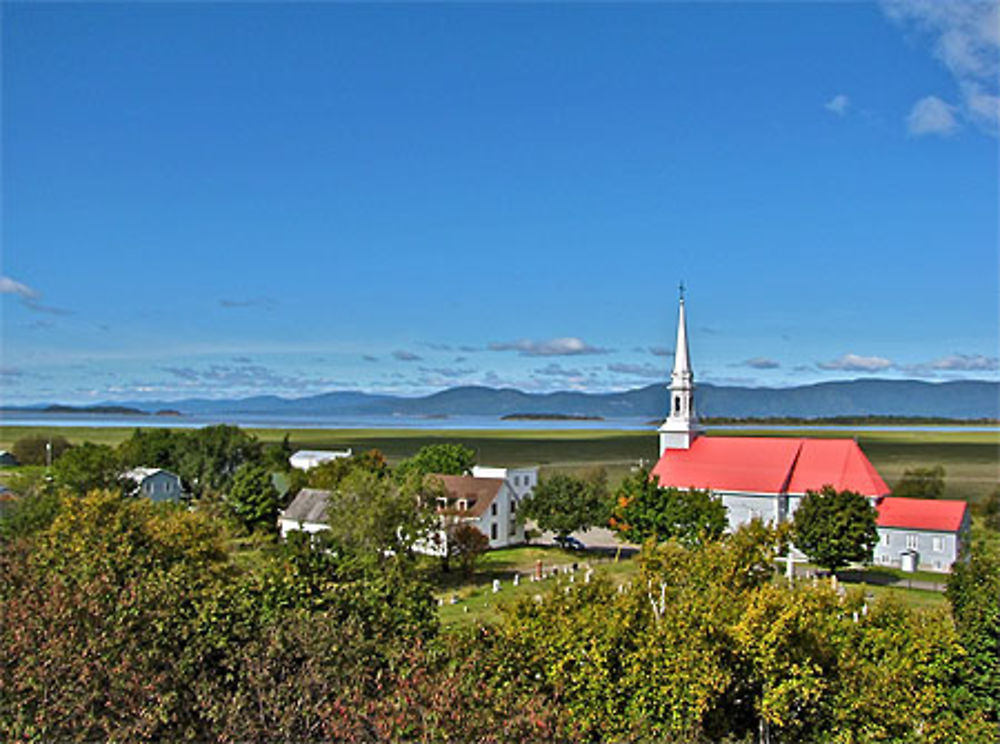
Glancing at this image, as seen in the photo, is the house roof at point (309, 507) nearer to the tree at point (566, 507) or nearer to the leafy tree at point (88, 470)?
the leafy tree at point (88, 470)

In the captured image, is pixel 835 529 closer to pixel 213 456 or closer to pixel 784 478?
pixel 784 478

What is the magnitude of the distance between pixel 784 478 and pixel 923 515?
9.29 metres

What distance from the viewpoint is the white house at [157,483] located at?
2591 inches

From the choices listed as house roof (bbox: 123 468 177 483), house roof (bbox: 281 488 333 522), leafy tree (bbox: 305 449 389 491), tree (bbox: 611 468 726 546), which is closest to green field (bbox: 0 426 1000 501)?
leafy tree (bbox: 305 449 389 491)

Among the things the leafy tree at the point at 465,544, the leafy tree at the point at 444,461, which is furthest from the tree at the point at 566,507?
the leafy tree at the point at 444,461

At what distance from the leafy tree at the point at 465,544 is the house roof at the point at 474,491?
7.92 metres

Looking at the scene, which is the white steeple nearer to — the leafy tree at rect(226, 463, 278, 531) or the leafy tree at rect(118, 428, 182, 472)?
the leafy tree at rect(226, 463, 278, 531)

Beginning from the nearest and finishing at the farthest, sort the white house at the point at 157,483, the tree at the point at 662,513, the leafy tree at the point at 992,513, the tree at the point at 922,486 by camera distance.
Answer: the tree at the point at 662,513 < the white house at the point at 157,483 < the leafy tree at the point at 992,513 < the tree at the point at 922,486

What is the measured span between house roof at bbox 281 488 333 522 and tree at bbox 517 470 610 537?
13518 mm

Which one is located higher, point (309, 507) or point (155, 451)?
point (155, 451)

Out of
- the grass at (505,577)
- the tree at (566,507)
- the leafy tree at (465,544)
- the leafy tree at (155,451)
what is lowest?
the grass at (505,577)

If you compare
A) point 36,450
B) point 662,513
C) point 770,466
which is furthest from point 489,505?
point 36,450

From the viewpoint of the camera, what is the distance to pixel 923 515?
53062mm

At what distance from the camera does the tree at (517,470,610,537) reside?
5444 centimetres
